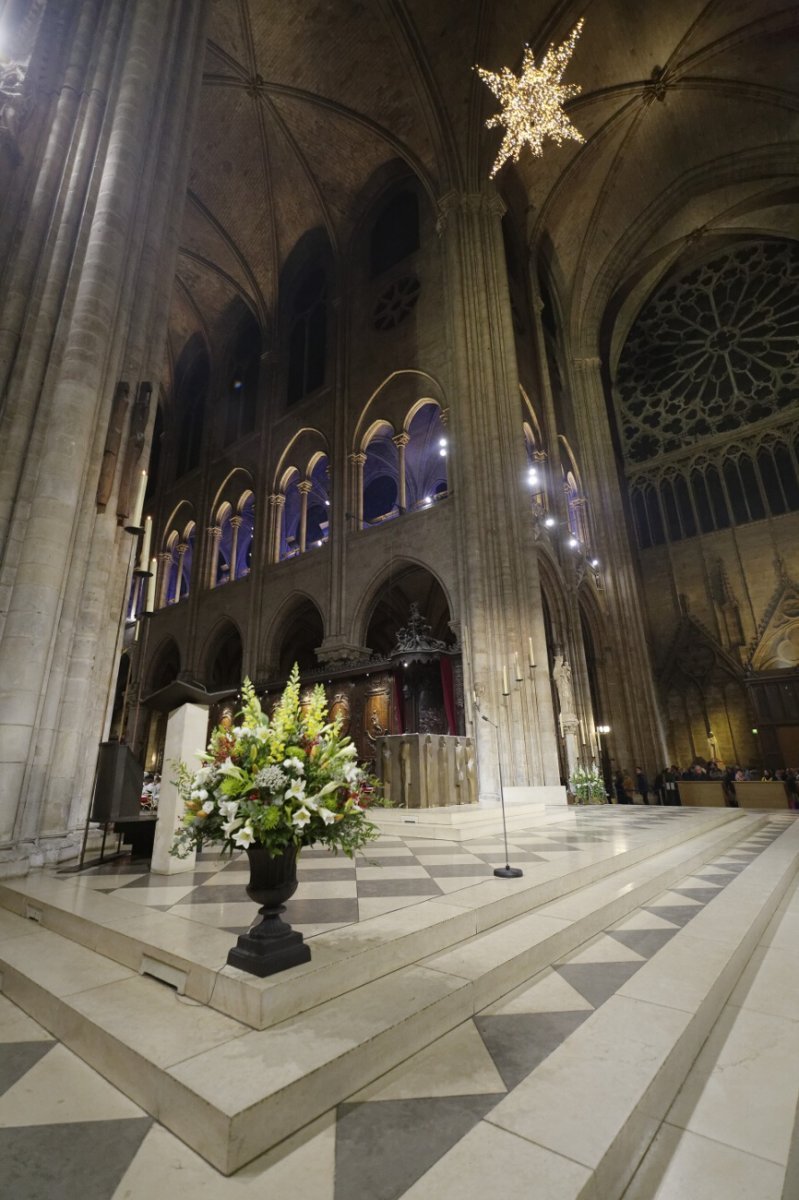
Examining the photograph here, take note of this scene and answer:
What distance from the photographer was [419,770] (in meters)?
6.84

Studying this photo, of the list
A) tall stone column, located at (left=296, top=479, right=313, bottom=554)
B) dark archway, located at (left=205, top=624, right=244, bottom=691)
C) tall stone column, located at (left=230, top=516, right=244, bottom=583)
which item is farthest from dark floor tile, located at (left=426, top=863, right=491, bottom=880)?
tall stone column, located at (left=230, top=516, right=244, bottom=583)

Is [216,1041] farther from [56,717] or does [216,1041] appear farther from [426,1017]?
[56,717]

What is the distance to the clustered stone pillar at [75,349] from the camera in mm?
4723

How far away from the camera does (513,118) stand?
1079 centimetres

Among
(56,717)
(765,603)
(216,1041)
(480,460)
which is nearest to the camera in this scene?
(216,1041)

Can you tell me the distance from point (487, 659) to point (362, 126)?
54.6ft

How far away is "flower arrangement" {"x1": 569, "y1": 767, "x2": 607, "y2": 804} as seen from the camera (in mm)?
11172

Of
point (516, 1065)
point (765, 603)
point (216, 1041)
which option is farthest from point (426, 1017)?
point (765, 603)

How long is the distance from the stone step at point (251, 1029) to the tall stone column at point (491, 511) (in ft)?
22.0

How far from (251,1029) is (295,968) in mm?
230

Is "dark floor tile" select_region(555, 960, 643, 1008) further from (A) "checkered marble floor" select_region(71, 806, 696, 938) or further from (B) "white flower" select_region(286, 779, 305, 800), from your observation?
(B) "white flower" select_region(286, 779, 305, 800)

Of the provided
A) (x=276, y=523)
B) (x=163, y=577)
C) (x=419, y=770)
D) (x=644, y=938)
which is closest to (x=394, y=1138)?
(x=644, y=938)

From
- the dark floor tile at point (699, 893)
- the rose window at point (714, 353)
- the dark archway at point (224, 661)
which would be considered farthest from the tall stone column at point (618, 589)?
the dark floor tile at point (699, 893)

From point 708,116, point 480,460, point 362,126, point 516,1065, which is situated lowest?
point 516,1065
